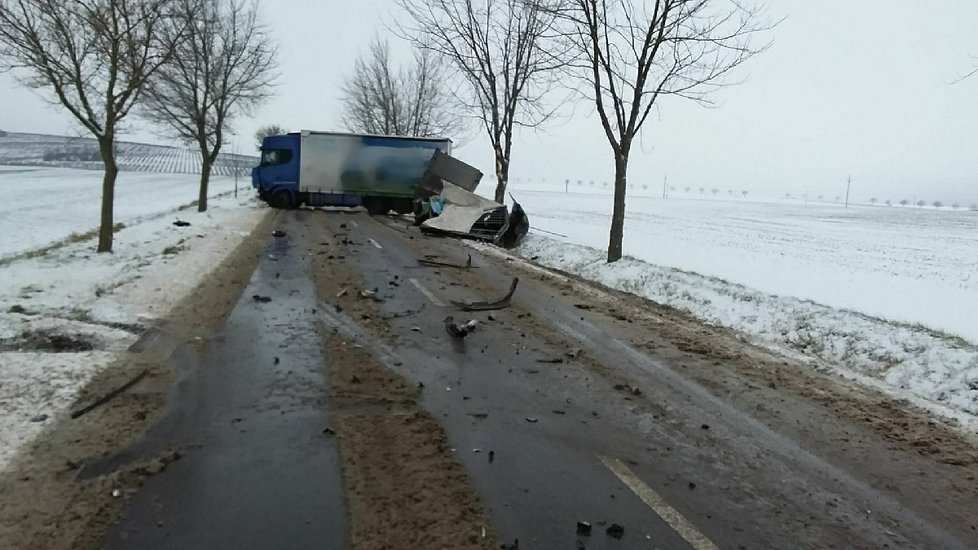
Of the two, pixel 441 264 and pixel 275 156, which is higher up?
pixel 275 156

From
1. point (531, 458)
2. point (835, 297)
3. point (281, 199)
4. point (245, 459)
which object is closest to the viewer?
point (245, 459)

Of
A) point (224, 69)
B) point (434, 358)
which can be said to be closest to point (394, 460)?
point (434, 358)

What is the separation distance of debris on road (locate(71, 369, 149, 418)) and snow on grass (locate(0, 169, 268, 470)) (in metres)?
0.17

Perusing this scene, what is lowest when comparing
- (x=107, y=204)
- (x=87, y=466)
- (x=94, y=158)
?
(x=87, y=466)

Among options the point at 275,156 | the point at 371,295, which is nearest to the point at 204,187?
the point at 275,156

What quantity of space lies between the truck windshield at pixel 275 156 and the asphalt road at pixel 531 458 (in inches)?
1006

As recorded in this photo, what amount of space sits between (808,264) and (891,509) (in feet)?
60.8

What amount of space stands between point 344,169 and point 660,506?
29.2m

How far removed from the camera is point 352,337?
7.61 m

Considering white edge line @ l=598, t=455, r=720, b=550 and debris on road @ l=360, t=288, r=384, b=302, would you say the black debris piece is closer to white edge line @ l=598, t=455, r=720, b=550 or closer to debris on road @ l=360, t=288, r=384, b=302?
white edge line @ l=598, t=455, r=720, b=550

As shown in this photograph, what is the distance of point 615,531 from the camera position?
363 centimetres

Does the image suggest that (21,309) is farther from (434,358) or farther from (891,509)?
(891,509)

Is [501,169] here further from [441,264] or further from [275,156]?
[275,156]

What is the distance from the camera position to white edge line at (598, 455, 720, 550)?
3598 millimetres
